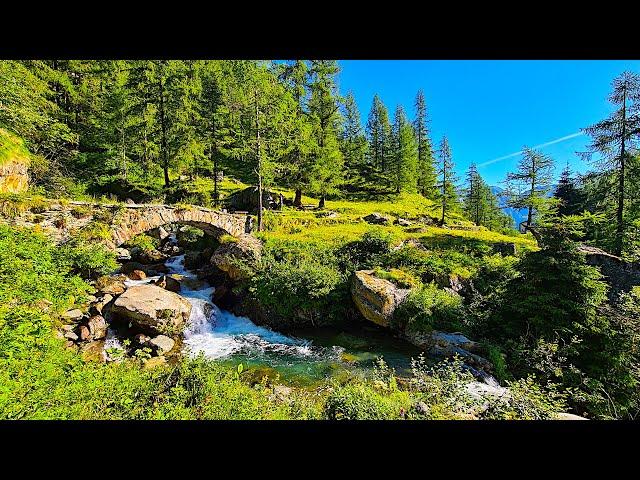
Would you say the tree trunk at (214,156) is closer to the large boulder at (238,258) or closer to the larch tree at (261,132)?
the larch tree at (261,132)

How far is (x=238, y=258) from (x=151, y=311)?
504 cm

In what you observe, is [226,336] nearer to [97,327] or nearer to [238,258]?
[238,258]

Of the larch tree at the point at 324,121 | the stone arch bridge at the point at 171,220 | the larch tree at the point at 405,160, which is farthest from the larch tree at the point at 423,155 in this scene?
the stone arch bridge at the point at 171,220

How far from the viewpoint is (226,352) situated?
13031 millimetres

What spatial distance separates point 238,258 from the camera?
Result: 16953mm

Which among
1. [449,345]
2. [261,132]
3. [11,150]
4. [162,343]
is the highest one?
[261,132]

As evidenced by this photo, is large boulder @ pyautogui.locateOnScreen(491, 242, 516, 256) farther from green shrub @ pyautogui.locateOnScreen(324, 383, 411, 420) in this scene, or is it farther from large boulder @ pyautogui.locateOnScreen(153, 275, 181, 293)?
large boulder @ pyautogui.locateOnScreen(153, 275, 181, 293)

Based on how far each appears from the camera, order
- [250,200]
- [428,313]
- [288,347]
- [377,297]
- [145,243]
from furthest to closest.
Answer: [250,200] → [145,243] → [377,297] → [288,347] → [428,313]

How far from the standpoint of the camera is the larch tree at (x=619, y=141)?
54.8 feet

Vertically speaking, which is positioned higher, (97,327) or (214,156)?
(214,156)

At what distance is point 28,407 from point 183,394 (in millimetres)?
2145

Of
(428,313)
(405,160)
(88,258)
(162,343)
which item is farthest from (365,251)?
(405,160)

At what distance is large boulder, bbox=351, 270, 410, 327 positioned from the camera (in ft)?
44.9
